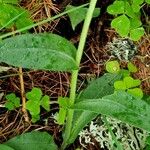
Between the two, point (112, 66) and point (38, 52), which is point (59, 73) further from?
point (38, 52)

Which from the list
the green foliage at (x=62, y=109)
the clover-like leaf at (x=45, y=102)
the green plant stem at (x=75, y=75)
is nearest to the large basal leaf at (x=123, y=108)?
the green plant stem at (x=75, y=75)

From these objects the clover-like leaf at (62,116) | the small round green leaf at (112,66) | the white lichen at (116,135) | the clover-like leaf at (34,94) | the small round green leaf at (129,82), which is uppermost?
the small round green leaf at (112,66)

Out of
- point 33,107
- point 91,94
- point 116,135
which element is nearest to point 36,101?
point 33,107

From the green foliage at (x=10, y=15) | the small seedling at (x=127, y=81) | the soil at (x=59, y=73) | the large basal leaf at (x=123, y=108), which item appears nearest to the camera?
the large basal leaf at (x=123, y=108)

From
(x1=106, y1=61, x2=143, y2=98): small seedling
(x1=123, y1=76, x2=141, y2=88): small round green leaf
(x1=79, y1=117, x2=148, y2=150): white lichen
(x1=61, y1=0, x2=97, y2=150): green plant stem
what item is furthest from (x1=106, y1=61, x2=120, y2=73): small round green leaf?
(x1=61, y1=0, x2=97, y2=150): green plant stem

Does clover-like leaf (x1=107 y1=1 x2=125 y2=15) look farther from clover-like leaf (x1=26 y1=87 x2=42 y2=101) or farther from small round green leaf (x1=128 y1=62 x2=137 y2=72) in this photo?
clover-like leaf (x1=26 y1=87 x2=42 y2=101)

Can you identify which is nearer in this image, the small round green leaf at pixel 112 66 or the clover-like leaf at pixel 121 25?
the clover-like leaf at pixel 121 25

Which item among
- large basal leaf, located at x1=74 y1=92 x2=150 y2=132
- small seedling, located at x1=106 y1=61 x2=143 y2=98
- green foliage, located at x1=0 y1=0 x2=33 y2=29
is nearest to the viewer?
large basal leaf, located at x1=74 y1=92 x2=150 y2=132

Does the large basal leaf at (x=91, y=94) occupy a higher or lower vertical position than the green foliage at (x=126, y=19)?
lower

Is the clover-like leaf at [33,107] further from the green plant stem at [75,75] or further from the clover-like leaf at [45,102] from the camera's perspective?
the green plant stem at [75,75]
